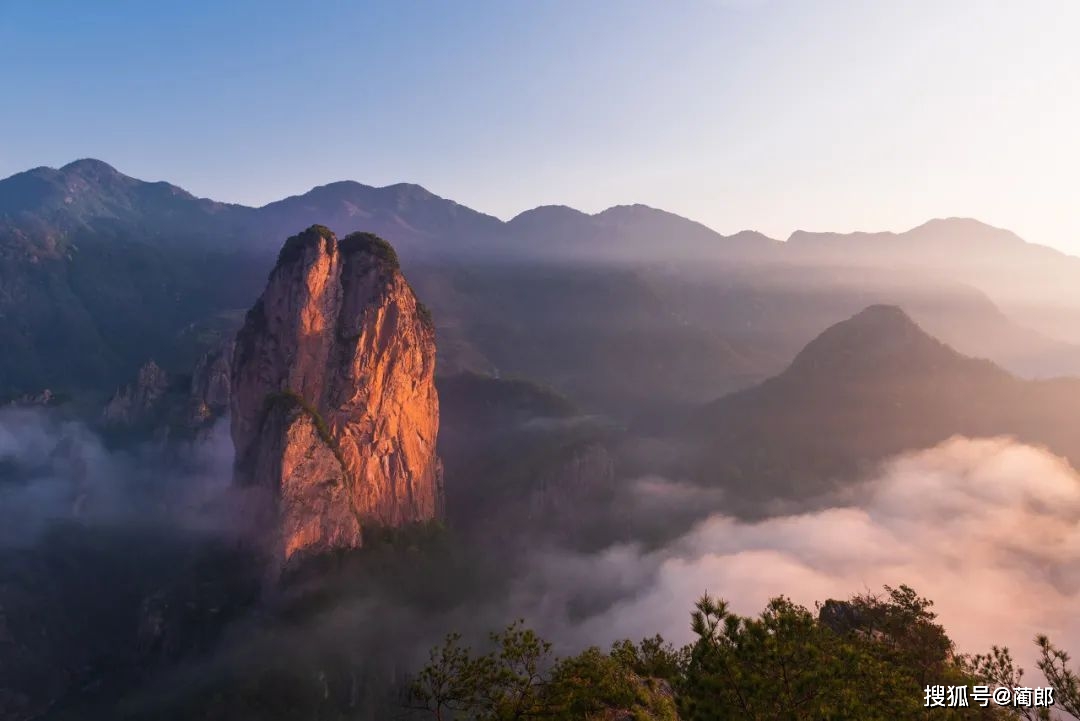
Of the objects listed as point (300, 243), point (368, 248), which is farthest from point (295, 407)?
point (368, 248)

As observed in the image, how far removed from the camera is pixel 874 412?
179m

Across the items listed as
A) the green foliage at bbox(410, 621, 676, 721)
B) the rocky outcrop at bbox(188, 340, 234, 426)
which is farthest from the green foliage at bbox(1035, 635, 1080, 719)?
the rocky outcrop at bbox(188, 340, 234, 426)

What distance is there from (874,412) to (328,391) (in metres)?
165

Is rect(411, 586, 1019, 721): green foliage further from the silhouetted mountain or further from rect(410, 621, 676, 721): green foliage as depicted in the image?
the silhouetted mountain

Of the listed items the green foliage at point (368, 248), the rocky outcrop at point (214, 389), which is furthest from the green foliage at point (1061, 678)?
the rocky outcrop at point (214, 389)

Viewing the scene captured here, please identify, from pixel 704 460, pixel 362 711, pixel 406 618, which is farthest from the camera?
pixel 704 460

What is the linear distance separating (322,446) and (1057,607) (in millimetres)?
147775

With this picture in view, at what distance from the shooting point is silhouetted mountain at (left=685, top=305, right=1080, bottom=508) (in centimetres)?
16350

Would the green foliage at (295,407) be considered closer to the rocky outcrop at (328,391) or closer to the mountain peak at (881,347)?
the rocky outcrop at (328,391)

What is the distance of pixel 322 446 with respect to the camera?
369 feet

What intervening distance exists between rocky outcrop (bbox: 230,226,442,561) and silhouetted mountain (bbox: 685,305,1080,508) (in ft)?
362

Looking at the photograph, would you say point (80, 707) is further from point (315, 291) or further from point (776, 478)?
point (776, 478)

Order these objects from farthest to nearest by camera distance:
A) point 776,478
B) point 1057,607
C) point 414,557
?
1. point 776,478
2. point 414,557
3. point 1057,607

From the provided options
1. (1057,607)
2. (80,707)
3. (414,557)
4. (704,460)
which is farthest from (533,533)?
(1057,607)
